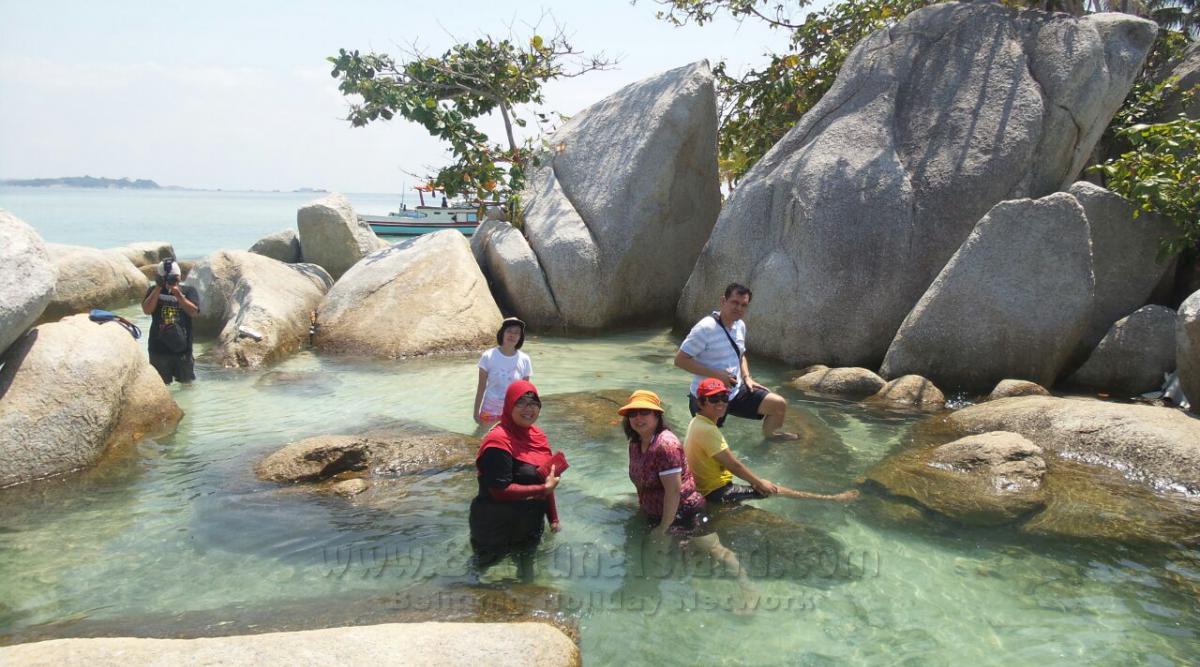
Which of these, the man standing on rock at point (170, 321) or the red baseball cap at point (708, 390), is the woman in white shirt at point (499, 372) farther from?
the man standing on rock at point (170, 321)

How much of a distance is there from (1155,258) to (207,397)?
10935 millimetres

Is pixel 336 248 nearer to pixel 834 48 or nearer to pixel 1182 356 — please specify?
pixel 834 48

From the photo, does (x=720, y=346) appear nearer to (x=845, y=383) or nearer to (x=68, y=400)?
(x=845, y=383)

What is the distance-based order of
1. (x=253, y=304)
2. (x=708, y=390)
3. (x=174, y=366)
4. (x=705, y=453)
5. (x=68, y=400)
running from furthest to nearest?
(x=253, y=304) → (x=174, y=366) → (x=68, y=400) → (x=705, y=453) → (x=708, y=390)

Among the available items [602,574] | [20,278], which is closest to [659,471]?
[602,574]

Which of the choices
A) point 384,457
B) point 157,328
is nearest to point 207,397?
point 157,328

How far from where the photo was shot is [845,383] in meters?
9.34

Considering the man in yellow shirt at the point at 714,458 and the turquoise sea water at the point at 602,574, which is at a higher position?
the man in yellow shirt at the point at 714,458

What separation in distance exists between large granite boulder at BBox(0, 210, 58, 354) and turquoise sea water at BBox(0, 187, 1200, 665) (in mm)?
1268

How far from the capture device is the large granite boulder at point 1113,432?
6395 mm

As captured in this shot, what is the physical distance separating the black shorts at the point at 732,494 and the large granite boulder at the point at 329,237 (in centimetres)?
1175

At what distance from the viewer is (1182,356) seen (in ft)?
26.0

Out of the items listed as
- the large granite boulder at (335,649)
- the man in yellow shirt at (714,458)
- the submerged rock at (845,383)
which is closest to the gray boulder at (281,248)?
the submerged rock at (845,383)

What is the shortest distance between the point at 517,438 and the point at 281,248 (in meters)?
12.7
